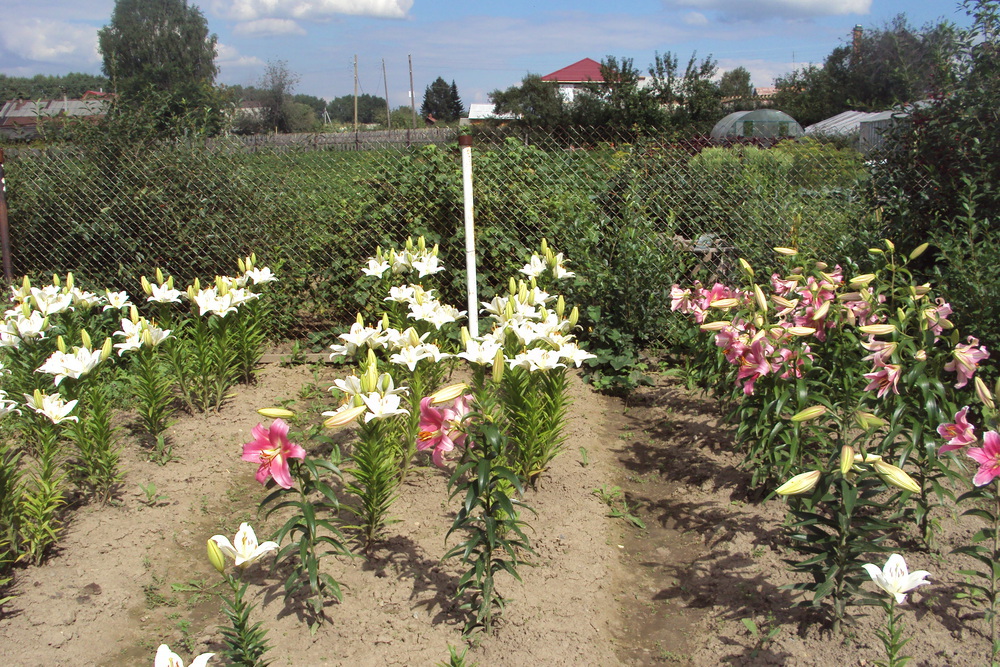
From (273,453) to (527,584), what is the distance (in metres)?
1.07

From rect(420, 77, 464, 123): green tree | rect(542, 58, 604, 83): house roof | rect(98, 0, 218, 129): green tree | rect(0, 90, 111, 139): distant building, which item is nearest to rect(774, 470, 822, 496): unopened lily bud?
rect(0, 90, 111, 139): distant building

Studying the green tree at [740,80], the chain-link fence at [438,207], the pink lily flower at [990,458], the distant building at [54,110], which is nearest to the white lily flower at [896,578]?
the pink lily flower at [990,458]

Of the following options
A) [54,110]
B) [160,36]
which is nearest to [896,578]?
[54,110]

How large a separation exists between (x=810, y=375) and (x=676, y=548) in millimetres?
957

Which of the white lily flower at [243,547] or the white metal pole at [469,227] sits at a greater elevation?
the white metal pole at [469,227]

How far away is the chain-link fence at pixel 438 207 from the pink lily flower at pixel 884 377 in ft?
8.78

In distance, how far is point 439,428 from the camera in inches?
91.4

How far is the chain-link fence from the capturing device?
5.45 meters

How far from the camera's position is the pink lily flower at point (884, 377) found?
2.40 metres

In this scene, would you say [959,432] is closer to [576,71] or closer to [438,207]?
[438,207]

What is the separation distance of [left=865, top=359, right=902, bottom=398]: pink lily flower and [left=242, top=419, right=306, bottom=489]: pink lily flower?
1.90 metres

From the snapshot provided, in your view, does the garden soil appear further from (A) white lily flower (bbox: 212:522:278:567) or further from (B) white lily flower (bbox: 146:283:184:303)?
(B) white lily flower (bbox: 146:283:184:303)

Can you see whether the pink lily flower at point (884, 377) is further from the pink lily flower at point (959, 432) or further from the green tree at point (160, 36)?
the green tree at point (160, 36)

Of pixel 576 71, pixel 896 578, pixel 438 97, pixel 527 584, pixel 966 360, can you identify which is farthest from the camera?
pixel 438 97
